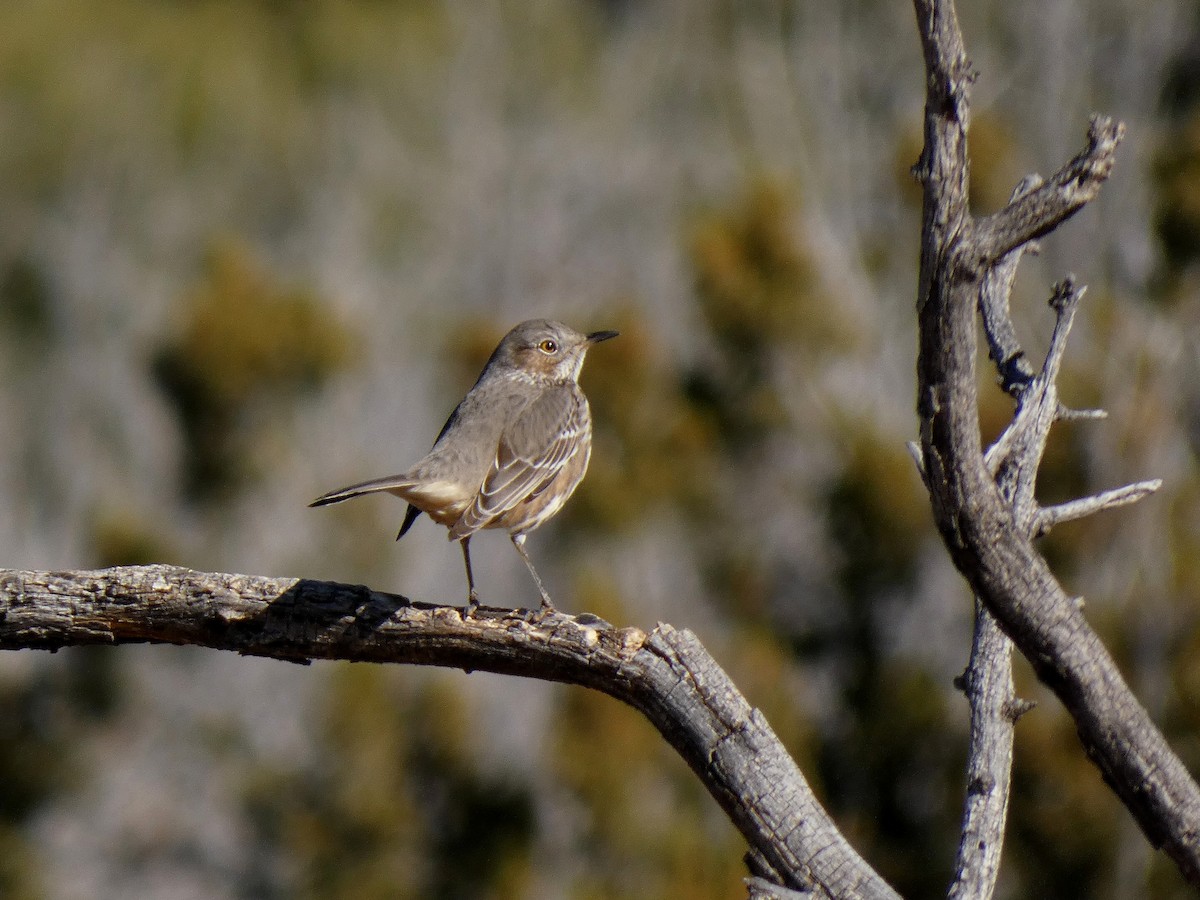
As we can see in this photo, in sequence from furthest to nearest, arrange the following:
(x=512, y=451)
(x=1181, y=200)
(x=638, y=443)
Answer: (x=638, y=443) → (x=1181, y=200) → (x=512, y=451)

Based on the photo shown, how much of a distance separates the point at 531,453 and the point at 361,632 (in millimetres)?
1669

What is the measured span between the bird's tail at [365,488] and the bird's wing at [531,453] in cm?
24

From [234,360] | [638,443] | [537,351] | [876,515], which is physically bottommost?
[537,351]

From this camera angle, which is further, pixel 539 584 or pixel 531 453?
pixel 531 453

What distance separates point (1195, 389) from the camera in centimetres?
966

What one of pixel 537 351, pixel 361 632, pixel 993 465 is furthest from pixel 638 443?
pixel 993 465

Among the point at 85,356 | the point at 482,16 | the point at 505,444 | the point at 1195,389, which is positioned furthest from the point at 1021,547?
the point at 482,16

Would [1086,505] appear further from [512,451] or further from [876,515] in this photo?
[876,515]

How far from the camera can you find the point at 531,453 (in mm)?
5332

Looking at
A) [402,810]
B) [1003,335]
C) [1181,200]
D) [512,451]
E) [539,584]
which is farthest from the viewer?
[1181,200]

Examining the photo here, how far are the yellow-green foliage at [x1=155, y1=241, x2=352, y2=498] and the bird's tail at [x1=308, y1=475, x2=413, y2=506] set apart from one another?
5602mm

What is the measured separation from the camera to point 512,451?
5.32 meters

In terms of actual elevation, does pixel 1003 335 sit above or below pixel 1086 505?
above

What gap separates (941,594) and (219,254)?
232 inches
